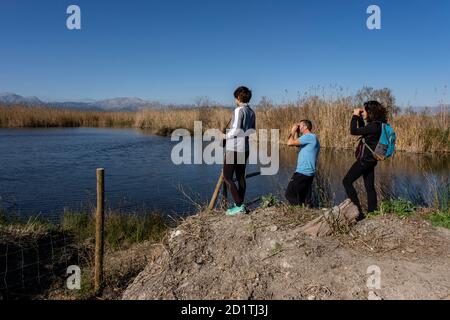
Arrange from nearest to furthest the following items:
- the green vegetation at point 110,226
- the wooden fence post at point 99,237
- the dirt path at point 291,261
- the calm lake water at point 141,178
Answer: the dirt path at point 291,261
the wooden fence post at point 99,237
the green vegetation at point 110,226
the calm lake water at point 141,178

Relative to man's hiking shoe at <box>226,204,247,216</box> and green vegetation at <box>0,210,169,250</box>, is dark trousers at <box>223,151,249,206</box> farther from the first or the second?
green vegetation at <box>0,210,169,250</box>

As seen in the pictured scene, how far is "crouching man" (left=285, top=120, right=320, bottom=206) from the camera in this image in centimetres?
506

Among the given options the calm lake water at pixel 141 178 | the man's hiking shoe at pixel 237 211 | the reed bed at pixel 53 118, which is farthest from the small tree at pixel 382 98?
the reed bed at pixel 53 118

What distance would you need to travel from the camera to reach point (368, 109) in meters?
4.82

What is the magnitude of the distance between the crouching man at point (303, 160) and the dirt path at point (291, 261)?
0.56 metres

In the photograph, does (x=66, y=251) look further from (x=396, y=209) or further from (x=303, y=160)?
(x=396, y=209)

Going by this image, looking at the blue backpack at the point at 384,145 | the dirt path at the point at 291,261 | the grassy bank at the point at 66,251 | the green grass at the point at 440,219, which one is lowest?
the grassy bank at the point at 66,251

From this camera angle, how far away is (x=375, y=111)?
479 cm

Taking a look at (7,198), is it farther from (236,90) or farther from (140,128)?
(140,128)

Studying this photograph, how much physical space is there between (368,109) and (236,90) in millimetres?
1710

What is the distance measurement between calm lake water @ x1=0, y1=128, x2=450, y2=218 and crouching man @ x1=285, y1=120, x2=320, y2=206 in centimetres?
174

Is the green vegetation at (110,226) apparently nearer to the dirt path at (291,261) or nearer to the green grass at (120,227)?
the green grass at (120,227)

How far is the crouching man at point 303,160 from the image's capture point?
199 inches

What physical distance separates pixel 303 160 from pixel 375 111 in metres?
1.07
